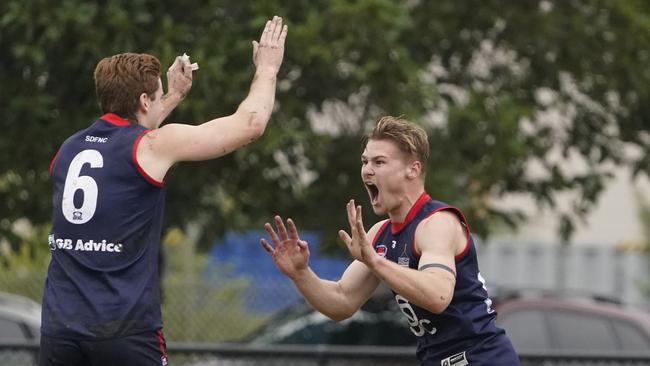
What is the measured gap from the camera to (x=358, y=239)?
5.52 m

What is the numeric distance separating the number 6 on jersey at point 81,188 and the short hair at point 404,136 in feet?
3.91

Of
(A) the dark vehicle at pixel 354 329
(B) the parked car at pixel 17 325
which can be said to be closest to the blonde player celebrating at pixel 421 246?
(A) the dark vehicle at pixel 354 329

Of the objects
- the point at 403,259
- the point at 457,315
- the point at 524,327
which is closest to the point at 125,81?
the point at 403,259

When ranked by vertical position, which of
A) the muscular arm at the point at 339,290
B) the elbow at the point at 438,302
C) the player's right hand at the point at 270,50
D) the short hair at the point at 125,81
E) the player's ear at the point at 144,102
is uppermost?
the player's right hand at the point at 270,50

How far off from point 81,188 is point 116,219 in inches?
7.7

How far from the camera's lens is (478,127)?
1064cm

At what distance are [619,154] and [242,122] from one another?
6.93m

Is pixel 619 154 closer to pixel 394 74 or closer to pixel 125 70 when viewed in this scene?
pixel 394 74

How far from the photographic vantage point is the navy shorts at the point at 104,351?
219 inches

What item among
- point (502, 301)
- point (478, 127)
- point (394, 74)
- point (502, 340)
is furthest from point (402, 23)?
point (502, 340)

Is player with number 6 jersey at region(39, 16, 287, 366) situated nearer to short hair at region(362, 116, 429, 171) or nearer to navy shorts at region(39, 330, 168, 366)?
navy shorts at region(39, 330, 168, 366)

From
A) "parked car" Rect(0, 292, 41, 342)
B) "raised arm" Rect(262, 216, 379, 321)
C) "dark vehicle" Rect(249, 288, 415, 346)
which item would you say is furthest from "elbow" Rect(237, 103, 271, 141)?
"parked car" Rect(0, 292, 41, 342)

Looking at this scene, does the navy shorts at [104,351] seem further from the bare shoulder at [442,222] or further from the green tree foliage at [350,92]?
the green tree foliage at [350,92]

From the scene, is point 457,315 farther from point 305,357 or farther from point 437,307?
point 305,357
